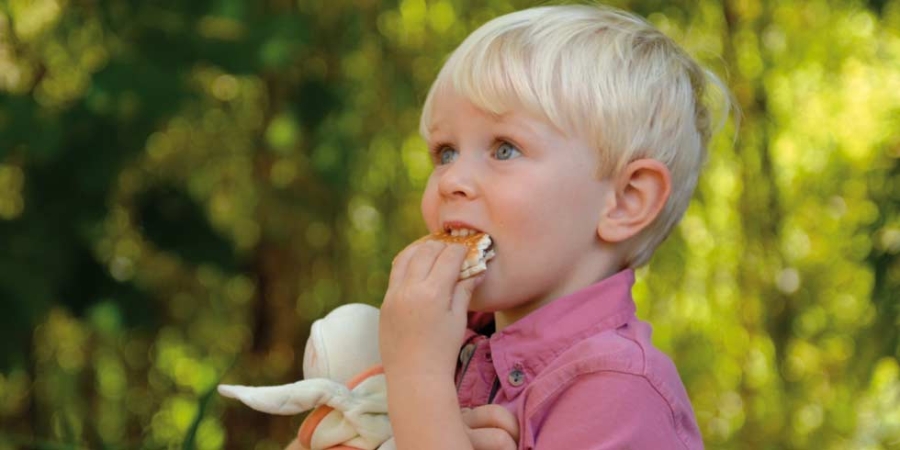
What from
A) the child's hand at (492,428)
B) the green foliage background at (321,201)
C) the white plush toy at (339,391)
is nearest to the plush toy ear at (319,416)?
the white plush toy at (339,391)

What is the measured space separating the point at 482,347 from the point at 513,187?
0.62ft

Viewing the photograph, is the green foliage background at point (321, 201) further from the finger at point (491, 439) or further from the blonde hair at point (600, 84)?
the finger at point (491, 439)

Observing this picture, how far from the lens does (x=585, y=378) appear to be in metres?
1.25

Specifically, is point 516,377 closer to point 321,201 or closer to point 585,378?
point 585,378

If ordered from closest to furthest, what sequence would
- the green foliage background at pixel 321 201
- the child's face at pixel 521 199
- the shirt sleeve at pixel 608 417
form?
the shirt sleeve at pixel 608 417 → the child's face at pixel 521 199 → the green foliage background at pixel 321 201

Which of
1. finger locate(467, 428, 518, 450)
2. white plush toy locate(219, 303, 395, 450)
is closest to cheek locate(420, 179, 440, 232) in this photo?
white plush toy locate(219, 303, 395, 450)

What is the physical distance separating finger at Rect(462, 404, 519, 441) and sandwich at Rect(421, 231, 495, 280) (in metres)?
0.12

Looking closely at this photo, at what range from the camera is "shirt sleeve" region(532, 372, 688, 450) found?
1.20 m

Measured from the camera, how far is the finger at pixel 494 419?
4.09 ft

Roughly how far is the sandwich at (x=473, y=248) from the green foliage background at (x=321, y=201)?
1194 mm

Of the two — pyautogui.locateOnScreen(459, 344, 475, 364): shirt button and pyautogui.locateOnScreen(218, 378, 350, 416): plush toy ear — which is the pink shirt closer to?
pyautogui.locateOnScreen(459, 344, 475, 364): shirt button

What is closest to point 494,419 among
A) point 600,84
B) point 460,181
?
point 460,181

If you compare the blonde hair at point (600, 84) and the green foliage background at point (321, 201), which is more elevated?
the blonde hair at point (600, 84)

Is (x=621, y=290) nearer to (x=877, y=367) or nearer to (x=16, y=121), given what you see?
(x=877, y=367)
